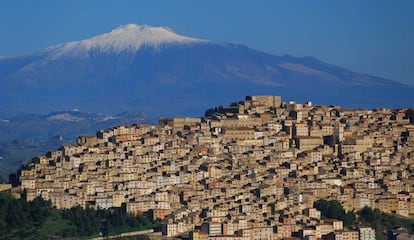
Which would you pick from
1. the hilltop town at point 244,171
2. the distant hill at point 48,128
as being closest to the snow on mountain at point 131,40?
the distant hill at point 48,128

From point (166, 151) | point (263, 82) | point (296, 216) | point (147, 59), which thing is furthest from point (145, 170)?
point (147, 59)

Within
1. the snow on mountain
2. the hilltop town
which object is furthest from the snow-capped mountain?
the hilltop town

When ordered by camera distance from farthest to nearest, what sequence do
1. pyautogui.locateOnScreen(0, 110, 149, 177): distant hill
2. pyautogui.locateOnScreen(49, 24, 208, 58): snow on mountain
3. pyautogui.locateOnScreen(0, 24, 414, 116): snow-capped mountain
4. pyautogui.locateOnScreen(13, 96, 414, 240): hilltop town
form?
1. pyautogui.locateOnScreen(49, 24, 208, 58): snow on mountain
2. pyautogui.locateOnScreen(0, 24, 414, 116): snow-capped mountain
3. pyautogui.locateOnScreen(0, 110, 149, 177): distant hill
4. pyautogui.locateOnScreen(13, 96, 414, 240): hilltop town

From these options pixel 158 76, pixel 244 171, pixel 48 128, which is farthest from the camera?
pixel 158 76

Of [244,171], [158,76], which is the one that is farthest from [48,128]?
[244,171]

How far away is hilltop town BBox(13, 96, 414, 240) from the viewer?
47.4 meters

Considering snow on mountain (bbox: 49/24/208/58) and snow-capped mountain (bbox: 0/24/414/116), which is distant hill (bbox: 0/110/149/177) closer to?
snow-capped mountain (bbox: 0/24/414/116)

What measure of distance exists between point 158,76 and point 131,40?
565 cm

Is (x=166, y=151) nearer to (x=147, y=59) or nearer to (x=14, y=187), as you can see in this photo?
(x=14, y=187)

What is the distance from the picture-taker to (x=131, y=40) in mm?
168750

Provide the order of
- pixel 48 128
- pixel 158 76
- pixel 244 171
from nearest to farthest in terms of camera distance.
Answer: pixel 244 171
pixel 48 128
pixel 158 76

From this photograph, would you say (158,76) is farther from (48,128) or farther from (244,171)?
(244,171)

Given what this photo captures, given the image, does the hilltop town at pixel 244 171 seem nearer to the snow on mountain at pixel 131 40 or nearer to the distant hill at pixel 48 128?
the distant hill at pixel 48 128

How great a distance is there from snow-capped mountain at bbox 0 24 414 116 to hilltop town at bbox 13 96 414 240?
84.5m
